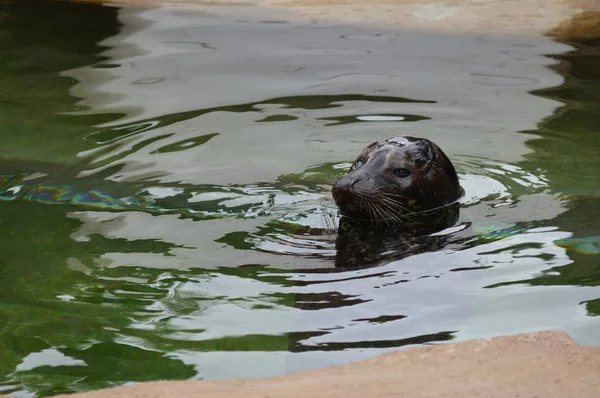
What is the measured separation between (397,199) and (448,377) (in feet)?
8.79

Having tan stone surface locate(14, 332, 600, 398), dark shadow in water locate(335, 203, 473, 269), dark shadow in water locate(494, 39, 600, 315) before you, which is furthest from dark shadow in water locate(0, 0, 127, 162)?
tan stone surface locate(14, 332, 600, 398)

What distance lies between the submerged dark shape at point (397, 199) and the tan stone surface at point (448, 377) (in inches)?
65.3

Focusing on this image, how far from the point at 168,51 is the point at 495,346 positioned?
7097 mm

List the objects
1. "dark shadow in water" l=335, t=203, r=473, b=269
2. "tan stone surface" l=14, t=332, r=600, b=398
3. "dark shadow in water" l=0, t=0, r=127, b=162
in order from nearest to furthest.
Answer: "tan stone surface" l=14, t=332, r=600, b=398 < "dark shadow in water" l=335, t=203, r=473, b=269 < "dark shadow in water" l=0, t=0, r=127, b=162

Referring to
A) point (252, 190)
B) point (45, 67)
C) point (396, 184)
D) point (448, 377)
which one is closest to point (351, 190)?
point (396, 184)

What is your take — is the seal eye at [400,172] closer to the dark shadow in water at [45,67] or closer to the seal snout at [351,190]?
the seal snout at [351,190]

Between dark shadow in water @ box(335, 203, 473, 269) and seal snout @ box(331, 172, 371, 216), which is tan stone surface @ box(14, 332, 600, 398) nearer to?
dark shadow in water @ box(335, 203, 473, 269)

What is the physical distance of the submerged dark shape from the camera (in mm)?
5602

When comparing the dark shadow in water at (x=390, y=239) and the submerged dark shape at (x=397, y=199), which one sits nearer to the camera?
the dark shadow in water at (x=390, y=239)

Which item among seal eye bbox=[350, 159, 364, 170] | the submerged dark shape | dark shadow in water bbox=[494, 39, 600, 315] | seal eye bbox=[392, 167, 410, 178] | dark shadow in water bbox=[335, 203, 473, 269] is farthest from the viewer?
seal eye bbox=[350, 159, 364, 170]

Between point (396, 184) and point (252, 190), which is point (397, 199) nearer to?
point (396, 184)

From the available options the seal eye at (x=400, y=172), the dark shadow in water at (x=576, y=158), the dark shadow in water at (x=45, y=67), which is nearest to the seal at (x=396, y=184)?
the seal eye at (x=400, y=172)

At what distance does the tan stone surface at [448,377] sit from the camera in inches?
126

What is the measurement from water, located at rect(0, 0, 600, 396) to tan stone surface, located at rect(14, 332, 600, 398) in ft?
0.96
